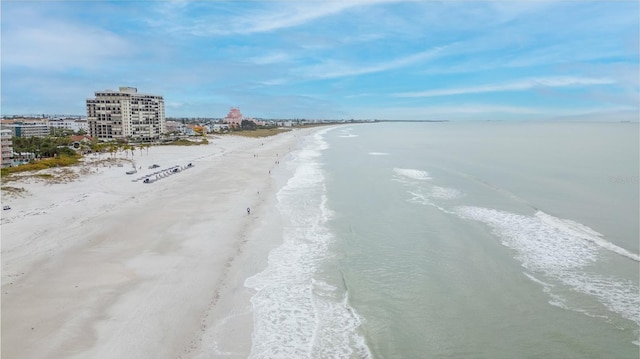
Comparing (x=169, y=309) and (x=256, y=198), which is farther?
(x=256, y=198)

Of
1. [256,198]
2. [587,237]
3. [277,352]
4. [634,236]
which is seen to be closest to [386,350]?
[277,352]

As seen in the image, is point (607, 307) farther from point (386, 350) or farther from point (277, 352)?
point (277, 352)

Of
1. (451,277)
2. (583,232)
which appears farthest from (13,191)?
(583,232)

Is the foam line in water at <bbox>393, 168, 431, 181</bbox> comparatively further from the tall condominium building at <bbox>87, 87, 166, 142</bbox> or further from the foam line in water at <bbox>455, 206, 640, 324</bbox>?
the tall condominium building at <bbox>87, 87, 166, 142</bbox>

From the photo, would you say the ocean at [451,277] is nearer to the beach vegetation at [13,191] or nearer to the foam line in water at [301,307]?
the foam line in water at [301,307]

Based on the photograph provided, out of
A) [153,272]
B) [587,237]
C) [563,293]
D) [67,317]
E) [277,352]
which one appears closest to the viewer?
[277,352]

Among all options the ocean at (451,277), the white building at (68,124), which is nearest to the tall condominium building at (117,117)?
the white building at (68,124)

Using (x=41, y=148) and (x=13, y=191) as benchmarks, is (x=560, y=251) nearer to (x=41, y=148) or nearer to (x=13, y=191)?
(x=13, y=191)
